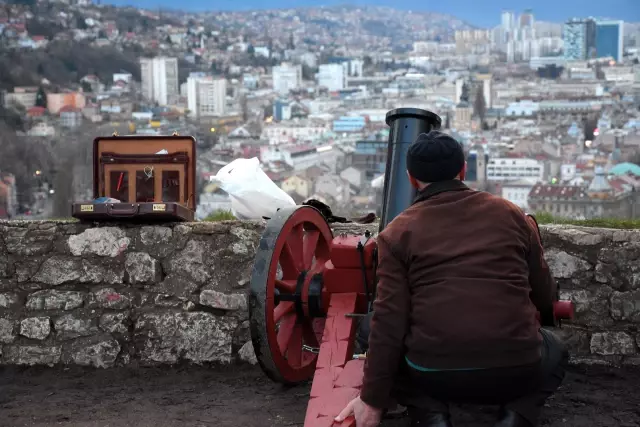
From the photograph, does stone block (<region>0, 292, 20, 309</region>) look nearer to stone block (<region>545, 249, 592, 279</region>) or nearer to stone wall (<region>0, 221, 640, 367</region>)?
stone wall (<region>0, 221, 640, 367</region>)

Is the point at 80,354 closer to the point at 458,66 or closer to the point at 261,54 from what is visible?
the point at 261,54

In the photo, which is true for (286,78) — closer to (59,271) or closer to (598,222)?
(598,222)

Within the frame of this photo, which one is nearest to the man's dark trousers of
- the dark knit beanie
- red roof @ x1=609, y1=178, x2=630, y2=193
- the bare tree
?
the dark knit beanie

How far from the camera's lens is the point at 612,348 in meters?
4.49

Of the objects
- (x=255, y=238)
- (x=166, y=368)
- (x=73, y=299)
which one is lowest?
(x=166, y=368)

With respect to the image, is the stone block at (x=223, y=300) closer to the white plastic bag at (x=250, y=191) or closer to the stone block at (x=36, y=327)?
the white plastic bag at (x=250, y=191)

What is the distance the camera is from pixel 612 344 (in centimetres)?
449

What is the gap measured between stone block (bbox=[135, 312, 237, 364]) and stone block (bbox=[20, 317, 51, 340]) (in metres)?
0.44

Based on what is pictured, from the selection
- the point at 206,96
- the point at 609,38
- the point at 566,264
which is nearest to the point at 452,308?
the point at 566,264

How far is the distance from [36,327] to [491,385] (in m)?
2.87

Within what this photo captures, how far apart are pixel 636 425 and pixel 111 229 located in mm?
2579

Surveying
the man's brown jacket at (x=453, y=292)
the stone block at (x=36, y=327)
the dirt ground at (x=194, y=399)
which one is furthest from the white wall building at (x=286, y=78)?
the man's brown jacket at (x=453, y=292)

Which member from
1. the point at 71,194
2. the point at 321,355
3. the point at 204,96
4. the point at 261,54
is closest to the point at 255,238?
the point at 321,355

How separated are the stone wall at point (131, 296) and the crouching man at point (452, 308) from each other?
1.98 metres
